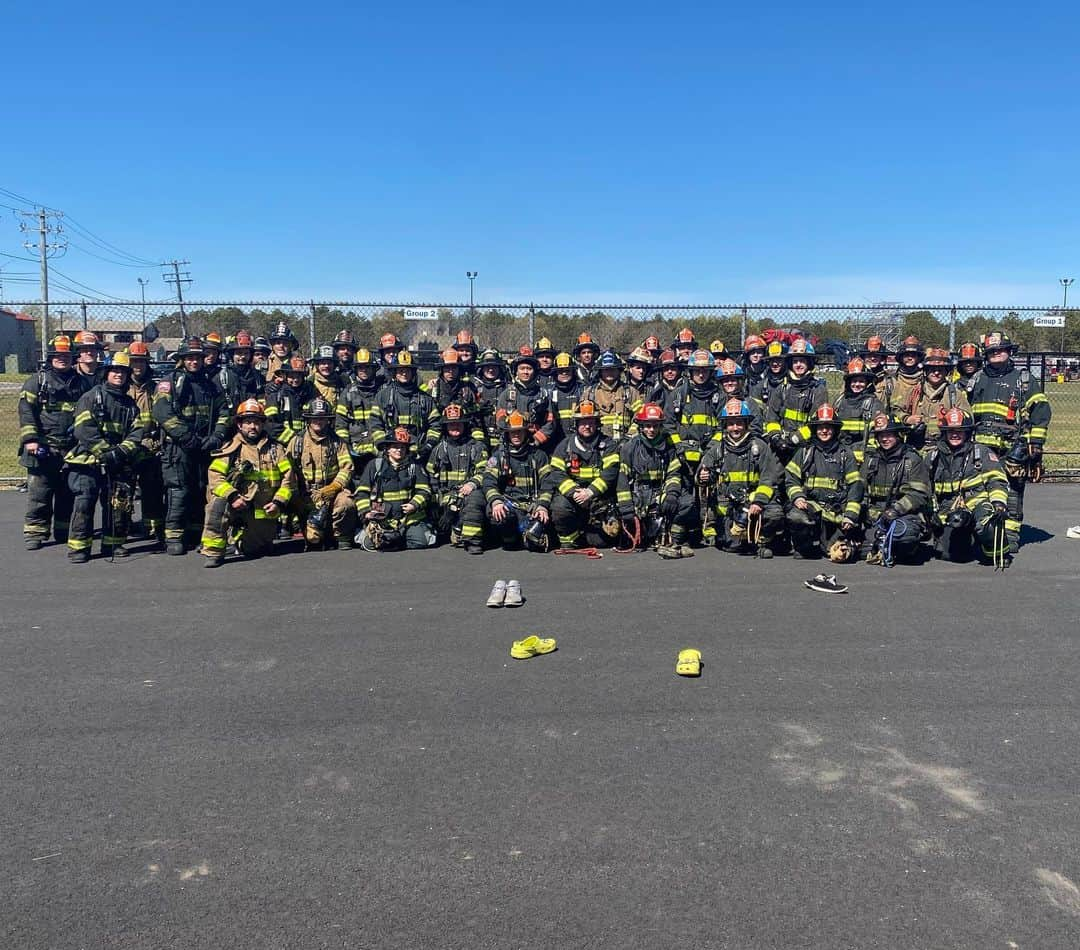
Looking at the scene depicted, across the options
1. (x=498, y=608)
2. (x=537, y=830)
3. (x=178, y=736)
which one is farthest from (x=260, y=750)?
(x=498, y=608)

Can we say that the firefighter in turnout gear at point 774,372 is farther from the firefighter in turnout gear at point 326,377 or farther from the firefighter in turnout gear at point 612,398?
the firefighter in turnout gear at point 326,377

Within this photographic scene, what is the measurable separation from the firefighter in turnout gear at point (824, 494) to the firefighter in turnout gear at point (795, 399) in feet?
2.18

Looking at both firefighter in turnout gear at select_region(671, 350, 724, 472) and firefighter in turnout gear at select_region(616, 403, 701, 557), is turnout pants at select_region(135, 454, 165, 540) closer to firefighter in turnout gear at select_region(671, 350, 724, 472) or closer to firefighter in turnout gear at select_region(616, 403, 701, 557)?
firefighter in turnout gear at select_region(616, 403, 701, 557)

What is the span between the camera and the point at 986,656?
571 cm

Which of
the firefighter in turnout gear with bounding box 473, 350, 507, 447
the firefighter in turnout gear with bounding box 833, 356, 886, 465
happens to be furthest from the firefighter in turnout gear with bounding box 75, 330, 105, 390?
the firefighter in turnout gear with bounding box 833, 356, 886, 465

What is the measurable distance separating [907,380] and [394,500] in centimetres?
601

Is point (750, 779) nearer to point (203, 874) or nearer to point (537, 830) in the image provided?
point (537, 830)

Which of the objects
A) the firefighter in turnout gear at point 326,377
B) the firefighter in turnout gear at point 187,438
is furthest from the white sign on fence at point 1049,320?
the firefighter in turnout gear at point 187,438

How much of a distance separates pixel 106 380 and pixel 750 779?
7.94m

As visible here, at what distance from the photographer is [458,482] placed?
31.2 ft

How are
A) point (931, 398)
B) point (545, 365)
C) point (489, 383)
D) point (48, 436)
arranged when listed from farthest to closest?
point (489, 383) < point (545, 365) < point (931, 398) < point (48, 436)

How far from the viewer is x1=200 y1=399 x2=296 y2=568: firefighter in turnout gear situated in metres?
8.54

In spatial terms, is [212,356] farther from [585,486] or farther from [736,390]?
[736,390]

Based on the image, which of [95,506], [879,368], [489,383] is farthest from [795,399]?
[95,506]
